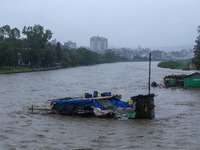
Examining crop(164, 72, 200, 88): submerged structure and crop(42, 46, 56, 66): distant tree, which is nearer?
crop(164, 72, 200, 88): submerged structure

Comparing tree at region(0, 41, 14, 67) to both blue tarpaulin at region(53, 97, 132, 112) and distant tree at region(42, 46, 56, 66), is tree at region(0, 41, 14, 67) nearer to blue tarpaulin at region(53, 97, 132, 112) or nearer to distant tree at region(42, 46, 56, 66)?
distant tree at region(42, 46, 56, 66)

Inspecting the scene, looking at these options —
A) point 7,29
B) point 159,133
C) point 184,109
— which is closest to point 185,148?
point 159,133

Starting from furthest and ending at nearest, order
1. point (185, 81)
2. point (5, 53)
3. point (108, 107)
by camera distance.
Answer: point (5, 53)
point (185, 81)
point (108, 107)

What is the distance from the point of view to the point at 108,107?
1094 cm

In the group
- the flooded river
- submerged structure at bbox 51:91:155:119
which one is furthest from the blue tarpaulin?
the flooded river

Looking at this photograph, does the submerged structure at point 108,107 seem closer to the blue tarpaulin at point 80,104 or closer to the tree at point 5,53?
the blue tarpaulin at point 80,104

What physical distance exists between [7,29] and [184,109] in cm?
4749

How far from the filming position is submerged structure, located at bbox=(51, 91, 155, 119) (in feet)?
34.7

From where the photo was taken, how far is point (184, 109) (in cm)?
1349

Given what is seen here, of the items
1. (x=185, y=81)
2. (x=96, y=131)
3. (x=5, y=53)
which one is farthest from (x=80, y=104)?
(x=5, y=53)

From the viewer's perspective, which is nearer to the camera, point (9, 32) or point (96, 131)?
point (96, 131)

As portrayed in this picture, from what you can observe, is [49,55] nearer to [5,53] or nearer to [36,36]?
[36,36]

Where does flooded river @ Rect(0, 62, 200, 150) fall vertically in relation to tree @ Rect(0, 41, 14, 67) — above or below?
below

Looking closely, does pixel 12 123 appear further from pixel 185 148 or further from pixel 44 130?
pixel 185 148
